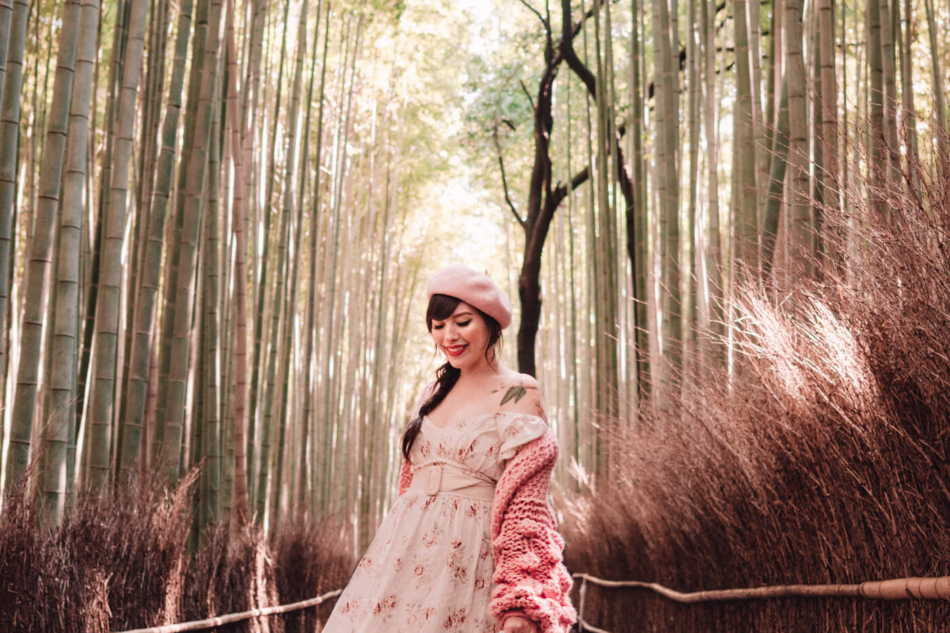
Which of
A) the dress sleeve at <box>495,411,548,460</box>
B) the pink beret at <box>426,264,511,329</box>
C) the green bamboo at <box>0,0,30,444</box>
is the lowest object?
the dress sleeve at <box>495,411,548,460</box>

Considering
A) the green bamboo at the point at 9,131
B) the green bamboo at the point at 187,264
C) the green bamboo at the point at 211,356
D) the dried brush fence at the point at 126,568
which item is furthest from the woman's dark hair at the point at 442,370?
the green bamboo at the point at 211,356

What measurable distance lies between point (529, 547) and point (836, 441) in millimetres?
734

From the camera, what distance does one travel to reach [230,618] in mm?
3453

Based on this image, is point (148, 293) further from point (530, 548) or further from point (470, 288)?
point (530, 548)

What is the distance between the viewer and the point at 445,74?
1105cm

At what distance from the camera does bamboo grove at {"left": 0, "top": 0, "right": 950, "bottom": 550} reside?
276 centimetres

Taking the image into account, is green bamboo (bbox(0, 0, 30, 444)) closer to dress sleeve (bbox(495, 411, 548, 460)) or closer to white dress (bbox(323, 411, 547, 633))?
white dress (bbox(323, 411, 547, 633))

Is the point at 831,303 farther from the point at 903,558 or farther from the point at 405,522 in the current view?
the point at 405,522

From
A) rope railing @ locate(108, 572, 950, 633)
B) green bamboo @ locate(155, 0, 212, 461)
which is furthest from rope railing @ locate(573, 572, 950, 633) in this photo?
green bamboo @ locate(155, 0, 212, 461)

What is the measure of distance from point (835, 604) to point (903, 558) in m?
0.38

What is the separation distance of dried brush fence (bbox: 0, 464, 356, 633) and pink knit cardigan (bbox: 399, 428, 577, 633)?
1.15 m

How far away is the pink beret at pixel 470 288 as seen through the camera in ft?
5.88

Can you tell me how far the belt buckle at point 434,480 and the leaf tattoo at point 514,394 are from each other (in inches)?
6.2

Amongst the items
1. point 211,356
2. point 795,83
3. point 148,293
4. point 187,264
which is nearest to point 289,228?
point 211,356
